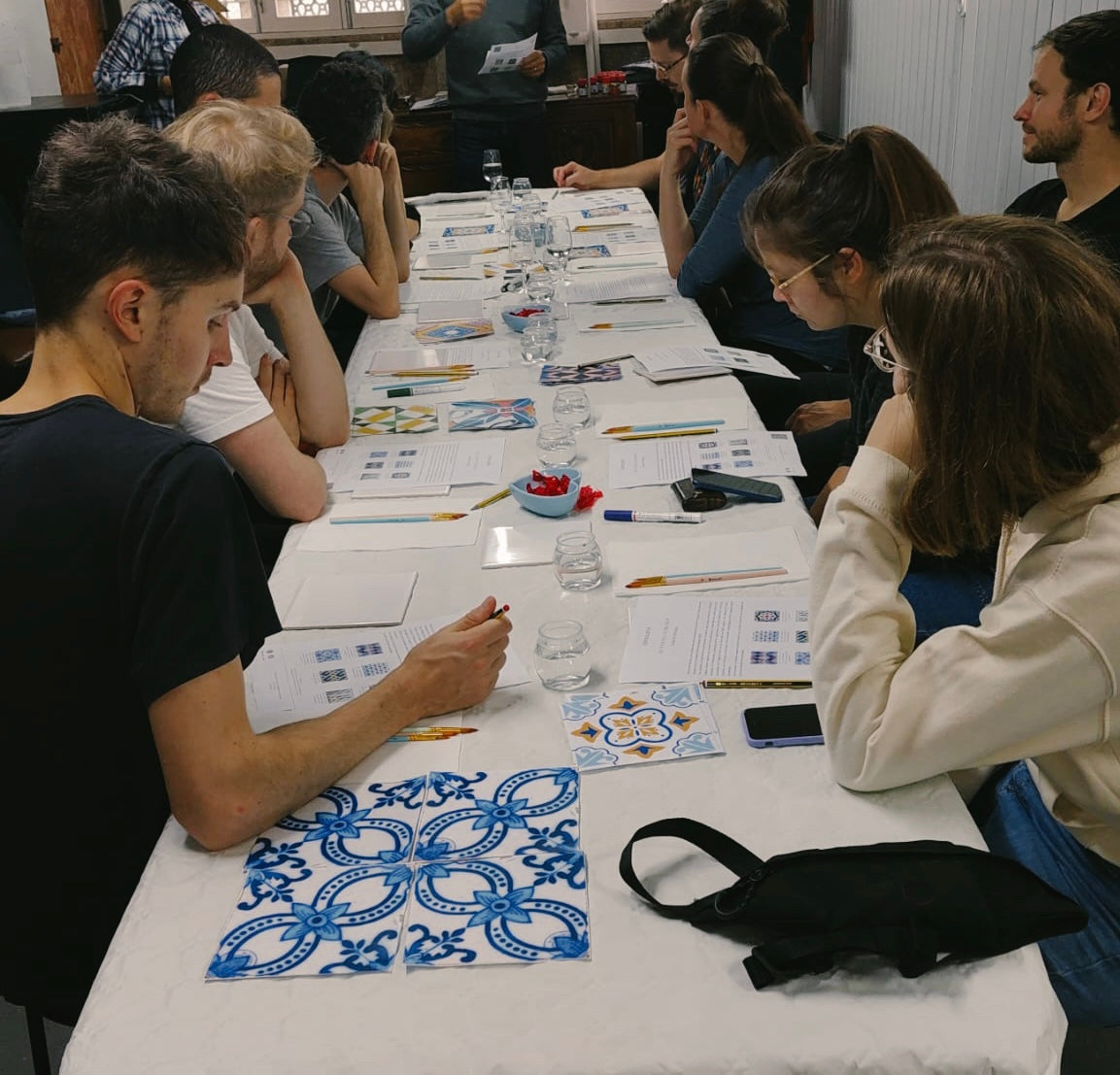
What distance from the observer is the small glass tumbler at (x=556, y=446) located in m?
2.21

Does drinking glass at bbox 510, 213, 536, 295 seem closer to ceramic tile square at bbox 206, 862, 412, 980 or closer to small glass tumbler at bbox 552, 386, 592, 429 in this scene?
small glass tumbler at bbox 552, 386, 592, 429

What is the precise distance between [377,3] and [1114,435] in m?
6.86

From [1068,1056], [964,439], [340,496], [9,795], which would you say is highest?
[964,439]

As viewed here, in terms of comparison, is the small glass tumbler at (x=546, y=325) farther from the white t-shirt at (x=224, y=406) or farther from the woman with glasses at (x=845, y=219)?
the white t-shirt at (x=224, y=406)

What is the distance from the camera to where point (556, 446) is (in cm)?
223

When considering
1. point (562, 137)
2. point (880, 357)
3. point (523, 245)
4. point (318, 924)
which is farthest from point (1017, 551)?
point (562, 137)

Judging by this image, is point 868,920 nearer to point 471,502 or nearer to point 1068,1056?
point 1068,1056

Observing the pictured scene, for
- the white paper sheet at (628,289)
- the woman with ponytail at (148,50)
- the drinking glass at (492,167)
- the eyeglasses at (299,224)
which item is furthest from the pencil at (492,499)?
the drinking glass at (492,167)

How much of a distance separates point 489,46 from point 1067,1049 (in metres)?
5.09

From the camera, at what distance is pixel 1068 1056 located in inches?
69.8

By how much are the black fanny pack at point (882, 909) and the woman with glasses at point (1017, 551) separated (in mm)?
155

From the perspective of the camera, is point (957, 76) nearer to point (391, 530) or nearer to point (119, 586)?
point (391, 530)

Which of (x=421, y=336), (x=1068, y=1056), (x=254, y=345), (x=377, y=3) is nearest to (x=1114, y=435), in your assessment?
(x=1068, y=1056)

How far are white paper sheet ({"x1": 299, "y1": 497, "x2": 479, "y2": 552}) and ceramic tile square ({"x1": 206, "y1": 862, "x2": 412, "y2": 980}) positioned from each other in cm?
80
